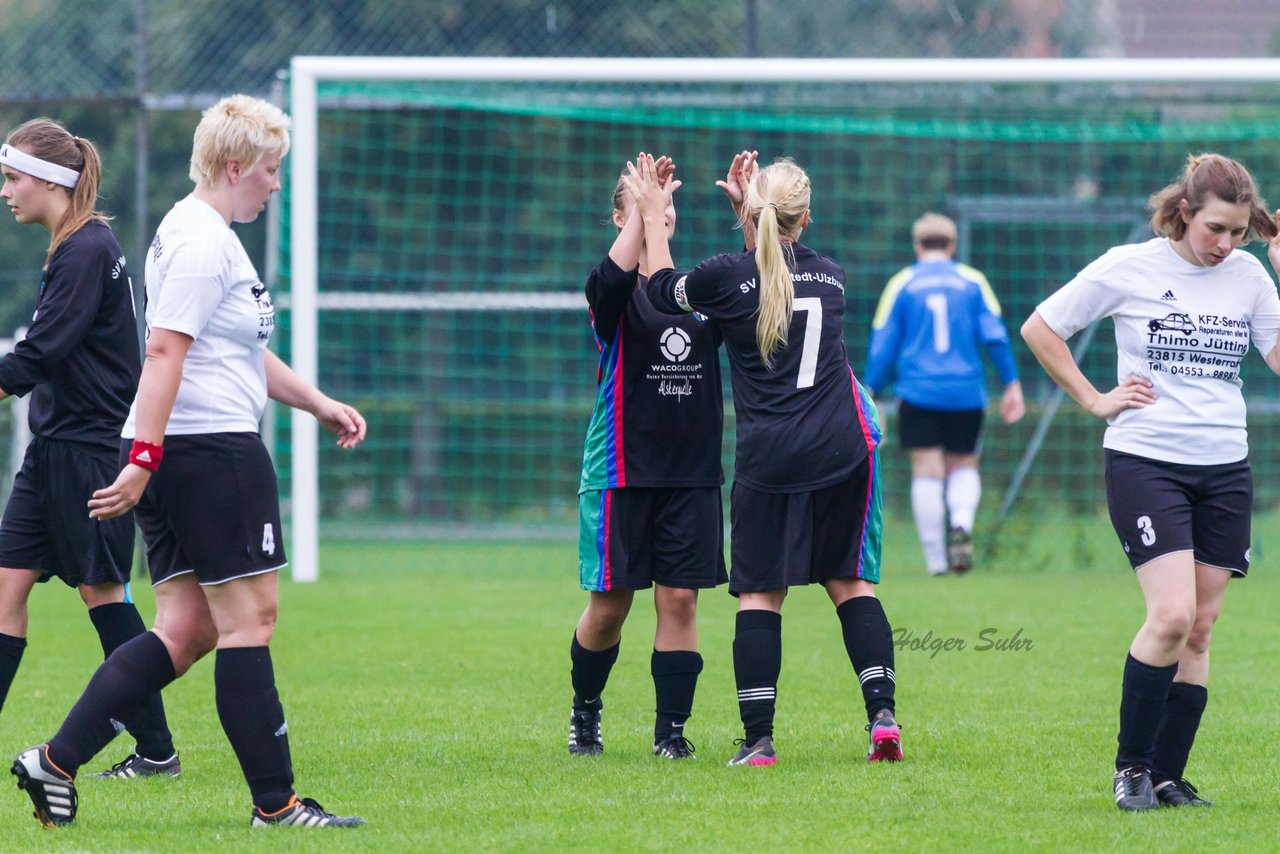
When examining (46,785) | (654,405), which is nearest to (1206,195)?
(654,405)

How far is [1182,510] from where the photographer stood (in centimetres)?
428

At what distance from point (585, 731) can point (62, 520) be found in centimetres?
170

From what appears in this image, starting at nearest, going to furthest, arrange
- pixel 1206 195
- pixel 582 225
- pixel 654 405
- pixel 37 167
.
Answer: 1. pixel 1206 195
2. pixel 37 167
3. pixel 654 405
4. pixel 582 225

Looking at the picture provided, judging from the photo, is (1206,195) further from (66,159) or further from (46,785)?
(46,785)

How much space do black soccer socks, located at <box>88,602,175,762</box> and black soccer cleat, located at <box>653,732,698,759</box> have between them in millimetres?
1460

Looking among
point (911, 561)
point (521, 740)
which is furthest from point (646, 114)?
point (521, 740)

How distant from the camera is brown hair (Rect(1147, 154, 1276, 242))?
424 centimetres

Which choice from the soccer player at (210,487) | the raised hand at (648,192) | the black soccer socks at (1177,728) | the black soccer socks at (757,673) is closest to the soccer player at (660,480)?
the raised hand at (648,192)

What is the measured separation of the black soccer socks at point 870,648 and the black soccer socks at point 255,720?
1.76 metres

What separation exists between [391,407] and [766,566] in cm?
1149

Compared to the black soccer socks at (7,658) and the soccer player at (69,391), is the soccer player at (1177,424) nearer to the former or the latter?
the soccer player at (69,391)

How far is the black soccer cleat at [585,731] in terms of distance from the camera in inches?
207

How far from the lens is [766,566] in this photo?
16.4 feet

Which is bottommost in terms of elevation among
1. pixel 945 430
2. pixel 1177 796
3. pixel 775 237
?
pixel 1177 796
